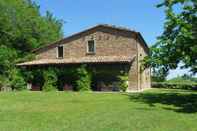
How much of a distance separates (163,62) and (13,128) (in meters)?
16.4

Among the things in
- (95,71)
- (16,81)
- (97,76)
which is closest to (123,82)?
(97,76)

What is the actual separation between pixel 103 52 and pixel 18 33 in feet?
43.1

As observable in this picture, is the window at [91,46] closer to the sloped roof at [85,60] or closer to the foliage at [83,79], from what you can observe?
the sloped roof at [85,60]

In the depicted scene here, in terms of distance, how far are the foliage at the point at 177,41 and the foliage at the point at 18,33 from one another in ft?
67.2

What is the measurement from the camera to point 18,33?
157ft

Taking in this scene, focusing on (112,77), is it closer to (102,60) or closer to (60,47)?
(102,60)

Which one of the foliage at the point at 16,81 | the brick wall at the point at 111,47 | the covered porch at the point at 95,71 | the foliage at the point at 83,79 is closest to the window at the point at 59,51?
the brick wall at the point at 111,47

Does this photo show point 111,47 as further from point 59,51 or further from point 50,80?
point 50,80

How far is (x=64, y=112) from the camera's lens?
59.6 ft

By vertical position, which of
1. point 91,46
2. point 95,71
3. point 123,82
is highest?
point 91,46

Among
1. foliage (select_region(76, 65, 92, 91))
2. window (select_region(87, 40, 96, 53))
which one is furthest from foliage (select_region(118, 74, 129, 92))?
window (select_region(87, 40, 96, 53))

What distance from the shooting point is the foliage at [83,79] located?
37.2 meters

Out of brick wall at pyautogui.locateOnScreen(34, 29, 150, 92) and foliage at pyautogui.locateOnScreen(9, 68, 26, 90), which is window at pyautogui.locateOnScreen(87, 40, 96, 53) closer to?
brick wall at pyautogui.locateOnScreen(34, 29, 150, 92)

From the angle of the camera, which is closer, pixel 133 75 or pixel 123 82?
pixel 123 82
